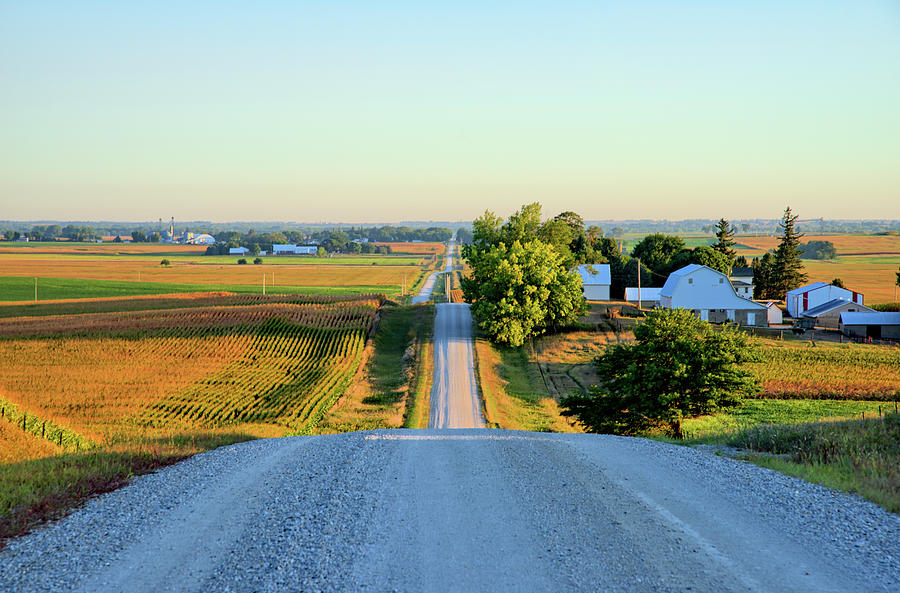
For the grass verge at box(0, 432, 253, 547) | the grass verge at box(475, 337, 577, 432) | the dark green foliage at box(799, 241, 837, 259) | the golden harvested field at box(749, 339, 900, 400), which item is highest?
the dark green foliage at box(799, 241, 837, 259)

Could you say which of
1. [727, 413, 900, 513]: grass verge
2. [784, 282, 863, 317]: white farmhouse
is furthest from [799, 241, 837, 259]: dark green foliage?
[727, 413, 900, 513]: grass verge

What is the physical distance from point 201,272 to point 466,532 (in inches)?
5160

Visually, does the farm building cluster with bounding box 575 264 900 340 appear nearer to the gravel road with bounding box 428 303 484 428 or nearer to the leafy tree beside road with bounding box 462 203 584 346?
the leafy tree beside road with bounding box 462 203 584 346

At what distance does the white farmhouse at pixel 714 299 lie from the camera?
63188mm

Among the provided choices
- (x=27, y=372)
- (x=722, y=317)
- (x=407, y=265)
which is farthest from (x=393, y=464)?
(x=407, y=265)

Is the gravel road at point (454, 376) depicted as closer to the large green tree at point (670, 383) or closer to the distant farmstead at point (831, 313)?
the large green tree at point (670, 383)

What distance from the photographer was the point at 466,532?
9359 millimetres

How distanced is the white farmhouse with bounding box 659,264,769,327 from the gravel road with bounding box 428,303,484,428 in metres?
22.5

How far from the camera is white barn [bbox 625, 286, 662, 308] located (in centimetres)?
7575

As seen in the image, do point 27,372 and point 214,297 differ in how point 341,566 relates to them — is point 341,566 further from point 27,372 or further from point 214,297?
point 214,297

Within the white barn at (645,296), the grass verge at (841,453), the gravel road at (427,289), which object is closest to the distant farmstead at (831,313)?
the white barn at (645,296)

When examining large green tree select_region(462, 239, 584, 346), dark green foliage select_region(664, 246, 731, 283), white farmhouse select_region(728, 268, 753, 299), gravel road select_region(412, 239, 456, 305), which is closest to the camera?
large green tree select_region(462, 239, 584, 346)

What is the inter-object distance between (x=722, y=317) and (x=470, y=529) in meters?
60.4

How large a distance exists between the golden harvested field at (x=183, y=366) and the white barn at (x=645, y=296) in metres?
33.1
